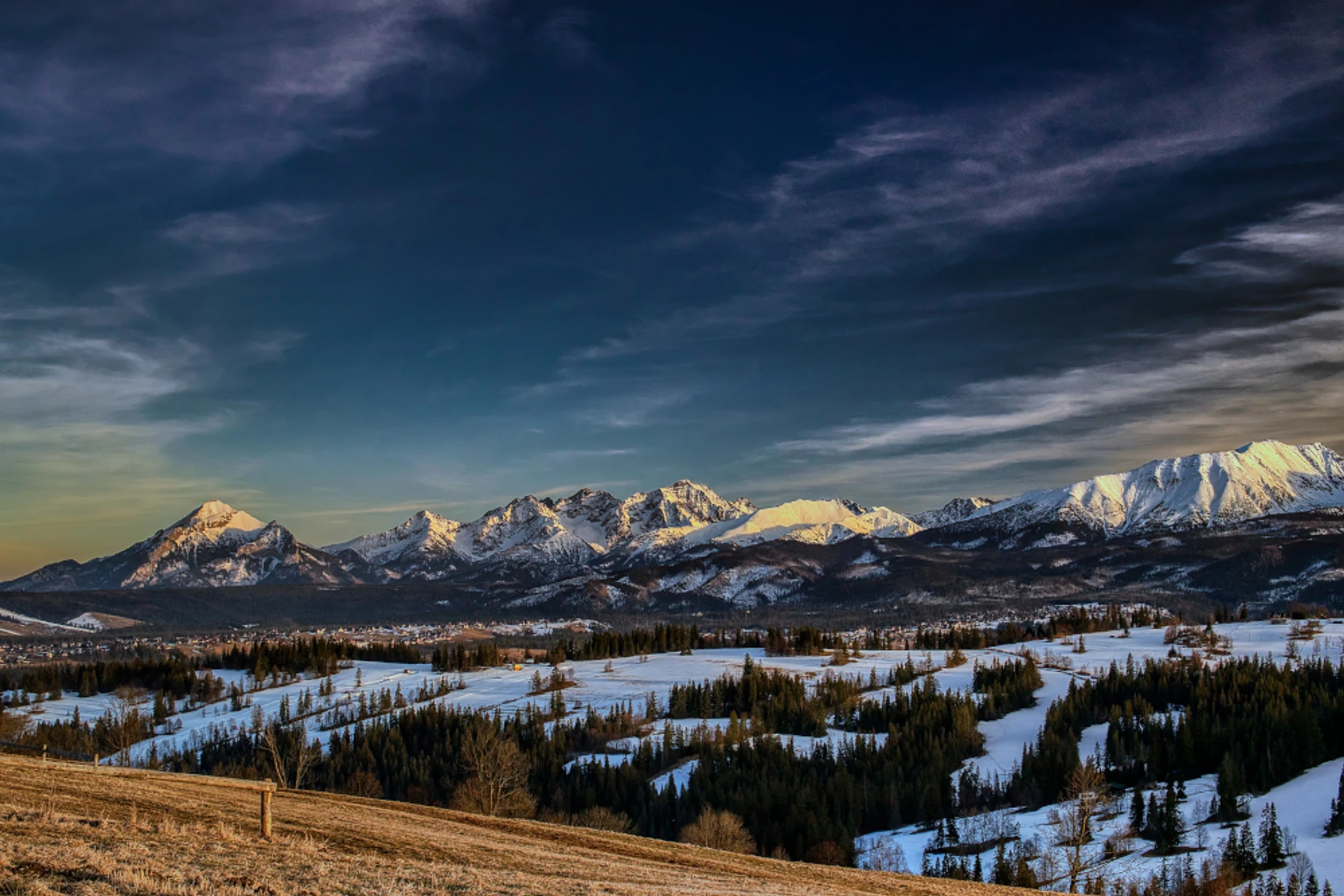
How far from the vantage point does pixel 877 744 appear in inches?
7657

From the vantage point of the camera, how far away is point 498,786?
431ft

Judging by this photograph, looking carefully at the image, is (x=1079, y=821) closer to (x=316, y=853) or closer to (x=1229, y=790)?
(x=1229, y=790)

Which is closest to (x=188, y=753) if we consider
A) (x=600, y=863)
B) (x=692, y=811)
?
(x=692, y=811)

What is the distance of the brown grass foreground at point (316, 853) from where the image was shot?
78.3 feet

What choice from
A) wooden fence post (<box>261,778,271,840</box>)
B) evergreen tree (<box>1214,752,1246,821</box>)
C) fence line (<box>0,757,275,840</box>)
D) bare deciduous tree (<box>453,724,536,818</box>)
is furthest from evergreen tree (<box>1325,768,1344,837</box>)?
wooden fence post (<box>261,778,271,840</box>)

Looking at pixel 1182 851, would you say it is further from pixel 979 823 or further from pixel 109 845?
pixel 109 845

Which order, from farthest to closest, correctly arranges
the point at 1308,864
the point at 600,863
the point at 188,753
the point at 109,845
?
the point at 188,753 → the point at 1308,864 → the point at 600,863 → the point at 109,845

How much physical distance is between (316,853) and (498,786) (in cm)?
10665

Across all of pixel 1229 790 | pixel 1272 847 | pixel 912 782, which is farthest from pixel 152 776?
pixel 1229 790

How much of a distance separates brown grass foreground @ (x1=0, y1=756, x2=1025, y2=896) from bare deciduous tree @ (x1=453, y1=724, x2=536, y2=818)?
6174cm

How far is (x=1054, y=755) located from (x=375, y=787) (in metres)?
117

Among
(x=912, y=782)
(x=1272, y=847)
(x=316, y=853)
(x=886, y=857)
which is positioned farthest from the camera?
(x=912, y=782)

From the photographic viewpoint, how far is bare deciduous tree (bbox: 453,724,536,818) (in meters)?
120

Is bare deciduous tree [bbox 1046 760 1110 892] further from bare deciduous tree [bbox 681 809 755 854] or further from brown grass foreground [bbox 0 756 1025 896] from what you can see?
brown grass foreground [bbox 0 756 1025 896]
